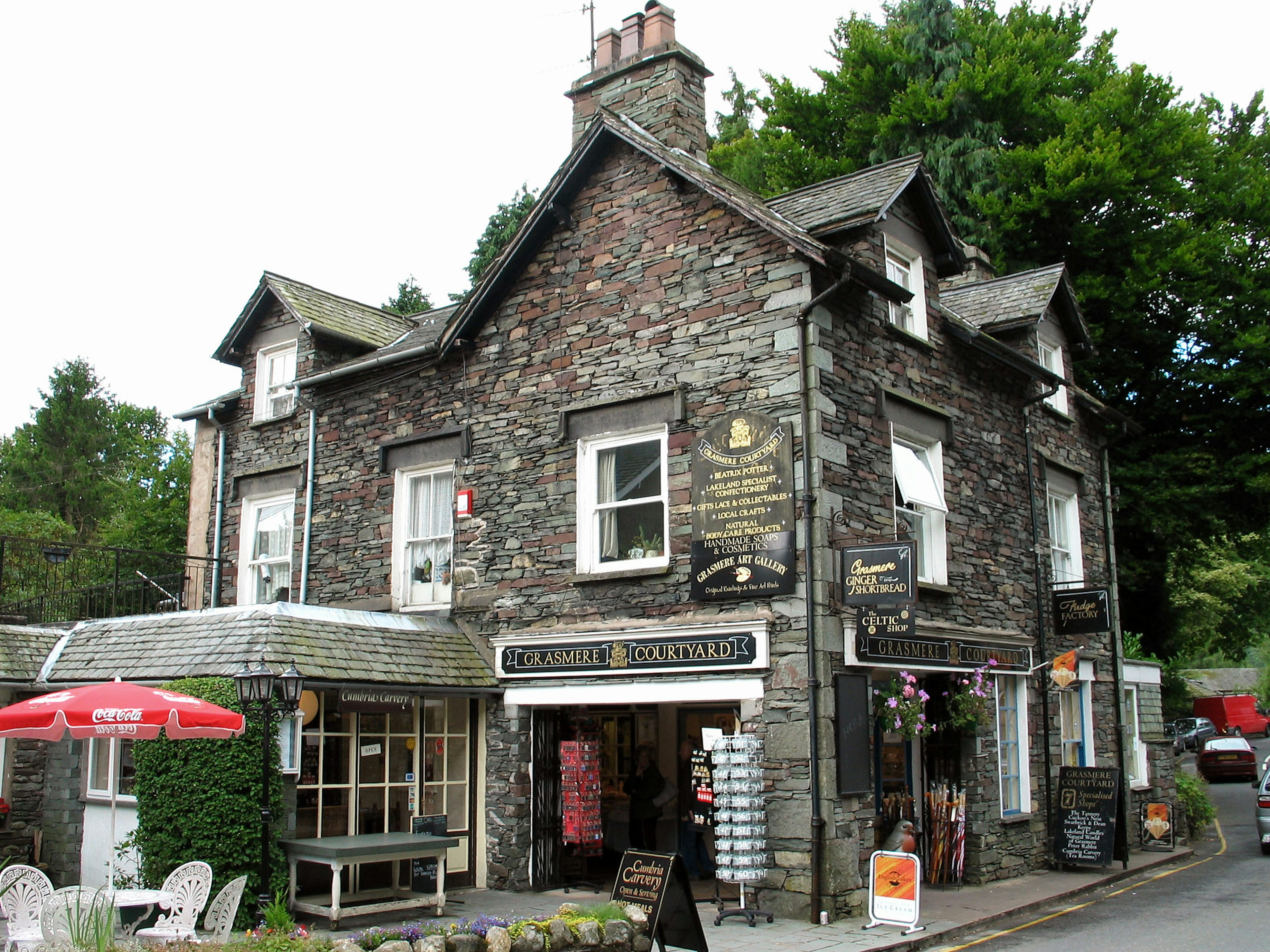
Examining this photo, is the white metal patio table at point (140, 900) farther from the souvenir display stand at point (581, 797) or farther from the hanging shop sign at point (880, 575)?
the hanging shop sign at point (880, 575)

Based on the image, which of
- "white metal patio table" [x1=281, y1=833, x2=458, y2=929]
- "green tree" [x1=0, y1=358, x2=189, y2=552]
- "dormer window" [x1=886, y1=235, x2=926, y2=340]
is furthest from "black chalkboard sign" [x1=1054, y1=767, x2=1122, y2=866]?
"green tree" [x1=0, y1=358, x2=189, y2=552]

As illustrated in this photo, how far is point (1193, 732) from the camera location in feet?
137

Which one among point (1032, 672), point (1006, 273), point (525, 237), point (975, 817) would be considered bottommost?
point (975, 817)

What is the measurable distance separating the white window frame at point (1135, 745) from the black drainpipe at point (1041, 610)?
3.57 metres

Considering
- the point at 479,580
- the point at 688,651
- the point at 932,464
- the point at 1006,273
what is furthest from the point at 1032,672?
the point at 1006,273

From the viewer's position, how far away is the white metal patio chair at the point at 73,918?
7.52 m

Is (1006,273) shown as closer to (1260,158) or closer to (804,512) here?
(1260,158)

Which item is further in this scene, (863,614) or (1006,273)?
(1006,273)

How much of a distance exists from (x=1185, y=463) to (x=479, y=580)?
16.0m

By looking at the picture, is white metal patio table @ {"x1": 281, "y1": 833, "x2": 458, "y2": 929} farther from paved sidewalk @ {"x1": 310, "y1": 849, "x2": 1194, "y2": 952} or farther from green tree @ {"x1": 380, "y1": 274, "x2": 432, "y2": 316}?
green tree @ {"x1": 380, "y1": 274, "x2": 432, "y2": 316}

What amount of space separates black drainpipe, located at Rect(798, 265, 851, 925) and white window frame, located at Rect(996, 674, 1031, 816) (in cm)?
466

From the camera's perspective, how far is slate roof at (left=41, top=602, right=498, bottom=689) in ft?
39.0

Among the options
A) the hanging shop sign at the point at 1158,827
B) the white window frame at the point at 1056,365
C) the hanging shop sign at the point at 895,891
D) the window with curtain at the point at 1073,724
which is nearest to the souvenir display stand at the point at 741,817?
the hanging shop sign at the point at 895,891

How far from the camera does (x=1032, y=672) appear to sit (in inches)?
606
